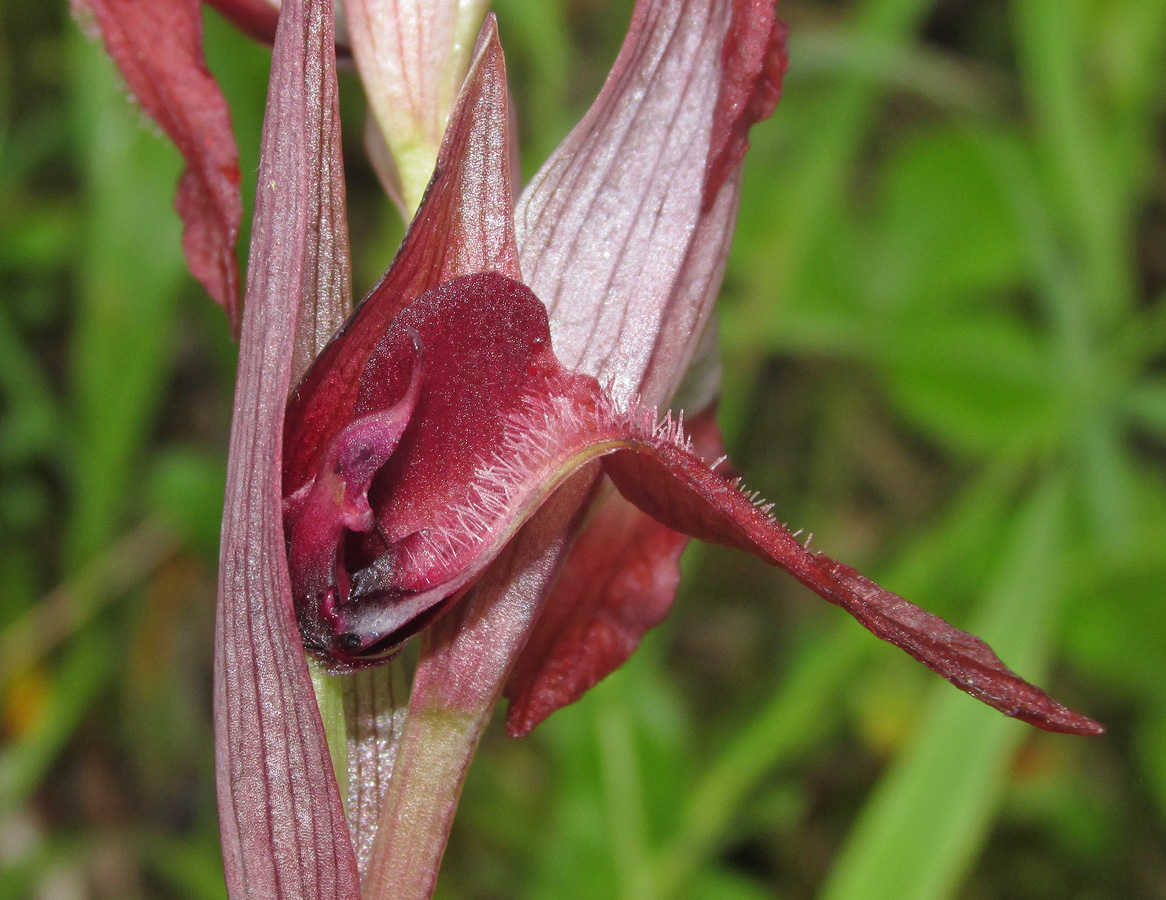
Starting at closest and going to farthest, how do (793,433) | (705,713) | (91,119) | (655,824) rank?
1. (655,824)
2. (91,119)
3. (705,713)
4. (793,433)

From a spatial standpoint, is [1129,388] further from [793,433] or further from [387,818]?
[387,818]

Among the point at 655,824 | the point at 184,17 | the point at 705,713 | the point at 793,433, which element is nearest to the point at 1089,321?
the point at 793,433

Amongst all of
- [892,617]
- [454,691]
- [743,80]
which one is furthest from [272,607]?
[743,80]

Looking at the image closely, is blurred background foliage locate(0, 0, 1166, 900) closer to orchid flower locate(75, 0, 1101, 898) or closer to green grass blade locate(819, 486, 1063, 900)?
green grass blade locate(819, 486, 1063, 900)

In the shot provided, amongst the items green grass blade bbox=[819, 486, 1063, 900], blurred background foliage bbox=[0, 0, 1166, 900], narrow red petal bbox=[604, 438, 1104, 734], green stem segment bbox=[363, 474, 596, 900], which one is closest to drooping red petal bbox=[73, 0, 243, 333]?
green stem segment bbox=[363, 474, 596, 900]

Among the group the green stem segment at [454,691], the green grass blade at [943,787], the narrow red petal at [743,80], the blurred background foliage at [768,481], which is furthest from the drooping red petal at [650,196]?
the blurred background foliage at [768,481]
